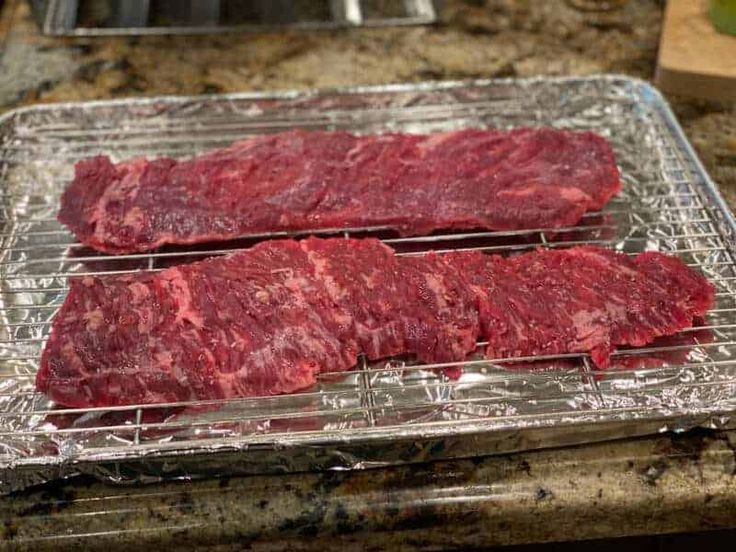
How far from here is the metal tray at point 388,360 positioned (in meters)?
1.60

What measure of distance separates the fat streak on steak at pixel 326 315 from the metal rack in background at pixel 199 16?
4.49ft

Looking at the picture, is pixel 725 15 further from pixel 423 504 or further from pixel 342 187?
pixel 423 504

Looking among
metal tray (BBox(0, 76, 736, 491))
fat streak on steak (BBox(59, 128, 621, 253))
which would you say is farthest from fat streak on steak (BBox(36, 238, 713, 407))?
fat streak on steak (BBox(59, 128, 621, 253))

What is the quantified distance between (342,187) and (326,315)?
497 millimetres

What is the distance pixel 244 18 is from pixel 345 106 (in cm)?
76

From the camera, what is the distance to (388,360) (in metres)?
1.84

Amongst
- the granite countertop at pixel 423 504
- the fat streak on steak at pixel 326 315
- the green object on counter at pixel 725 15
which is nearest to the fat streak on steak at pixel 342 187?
the fat streak on steak at pixel 326 315

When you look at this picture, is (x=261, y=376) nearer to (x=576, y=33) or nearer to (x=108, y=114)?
(x=108, y=114)

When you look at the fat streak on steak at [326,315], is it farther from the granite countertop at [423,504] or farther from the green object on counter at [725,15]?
the green object on counter at [725,15]

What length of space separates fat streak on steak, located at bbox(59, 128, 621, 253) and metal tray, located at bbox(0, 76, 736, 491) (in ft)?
0.20

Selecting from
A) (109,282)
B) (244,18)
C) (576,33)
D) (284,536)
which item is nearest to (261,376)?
(284,536)

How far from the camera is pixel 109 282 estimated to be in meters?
1.91

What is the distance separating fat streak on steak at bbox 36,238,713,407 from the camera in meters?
1.73

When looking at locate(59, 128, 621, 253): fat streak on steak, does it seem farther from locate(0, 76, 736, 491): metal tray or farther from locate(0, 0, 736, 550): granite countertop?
locate(0, 0, 736, 550): granite countertop
